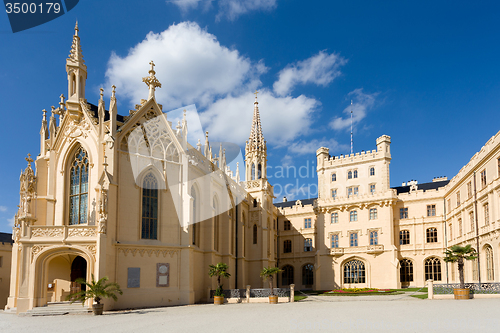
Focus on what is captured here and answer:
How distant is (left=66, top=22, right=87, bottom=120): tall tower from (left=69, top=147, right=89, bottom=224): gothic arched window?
3.23m

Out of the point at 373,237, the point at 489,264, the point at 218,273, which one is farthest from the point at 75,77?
the point at 373,237

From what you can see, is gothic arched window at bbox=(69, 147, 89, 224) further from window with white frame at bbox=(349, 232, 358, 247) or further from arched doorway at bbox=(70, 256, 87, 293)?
window with white frame at bbox=(349, 232, 358, 247)

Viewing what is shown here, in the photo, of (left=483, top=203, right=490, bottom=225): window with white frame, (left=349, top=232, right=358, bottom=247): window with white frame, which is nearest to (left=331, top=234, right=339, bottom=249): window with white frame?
(left=349, top=232, right=358, bottom=247): window with white frame

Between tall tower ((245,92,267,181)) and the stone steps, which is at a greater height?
tall tower ((245,92,267,181))

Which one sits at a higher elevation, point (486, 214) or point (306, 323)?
point (486, 214)

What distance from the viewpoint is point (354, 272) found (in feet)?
187

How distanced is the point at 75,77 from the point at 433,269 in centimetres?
4671

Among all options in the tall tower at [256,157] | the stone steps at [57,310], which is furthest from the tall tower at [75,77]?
the tall tower at [256,157]

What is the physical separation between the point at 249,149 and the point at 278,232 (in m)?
16.9

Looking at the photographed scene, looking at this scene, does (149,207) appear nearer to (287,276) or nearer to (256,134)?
(256,134)

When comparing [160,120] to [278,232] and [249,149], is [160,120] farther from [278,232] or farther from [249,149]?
[278,232]

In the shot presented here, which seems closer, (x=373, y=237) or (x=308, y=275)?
(x=373, y=237)

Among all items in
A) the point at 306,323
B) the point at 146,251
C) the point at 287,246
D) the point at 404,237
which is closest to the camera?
the point at 306,323

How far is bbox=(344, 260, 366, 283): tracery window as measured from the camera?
56344 millimetres
